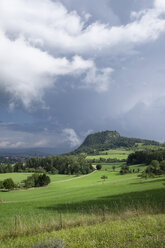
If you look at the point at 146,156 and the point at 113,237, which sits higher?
the point at 113,237

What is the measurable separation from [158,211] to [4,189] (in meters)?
91.9

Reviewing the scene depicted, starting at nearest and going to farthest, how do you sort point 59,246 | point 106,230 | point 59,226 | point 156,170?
point 59,246 → point 106,230 → point 59,226 → point 156,170

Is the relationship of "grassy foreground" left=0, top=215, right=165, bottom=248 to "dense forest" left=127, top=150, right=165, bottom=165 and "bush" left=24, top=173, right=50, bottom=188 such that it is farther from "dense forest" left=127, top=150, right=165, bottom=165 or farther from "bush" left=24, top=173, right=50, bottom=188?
"dense forest" left=127, top=150, right=165, bottom=165

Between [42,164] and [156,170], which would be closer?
[156,170]

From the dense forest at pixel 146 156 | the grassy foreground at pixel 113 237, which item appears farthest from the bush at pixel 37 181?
the dense forest at pixel 146 156

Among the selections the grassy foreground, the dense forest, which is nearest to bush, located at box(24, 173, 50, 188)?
the grassy foreground

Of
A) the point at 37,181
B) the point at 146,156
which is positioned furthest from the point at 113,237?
the point at 146,156

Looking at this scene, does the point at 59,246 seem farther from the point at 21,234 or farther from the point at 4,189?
the point at 4,189

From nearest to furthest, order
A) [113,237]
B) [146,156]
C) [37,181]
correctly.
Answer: [113,237]
[37,181]
[146,156]

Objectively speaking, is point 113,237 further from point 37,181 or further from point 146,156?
point 146,156

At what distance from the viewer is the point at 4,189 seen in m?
91.9

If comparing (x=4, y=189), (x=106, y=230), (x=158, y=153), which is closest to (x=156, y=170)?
(x=158, y=153)

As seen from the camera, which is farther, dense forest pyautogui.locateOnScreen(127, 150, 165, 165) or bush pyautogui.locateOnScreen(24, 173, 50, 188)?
dense forest pyautogui.locateOnScreen(127, 150, 165, 165)

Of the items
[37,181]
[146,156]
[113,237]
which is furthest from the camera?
[146,156]
